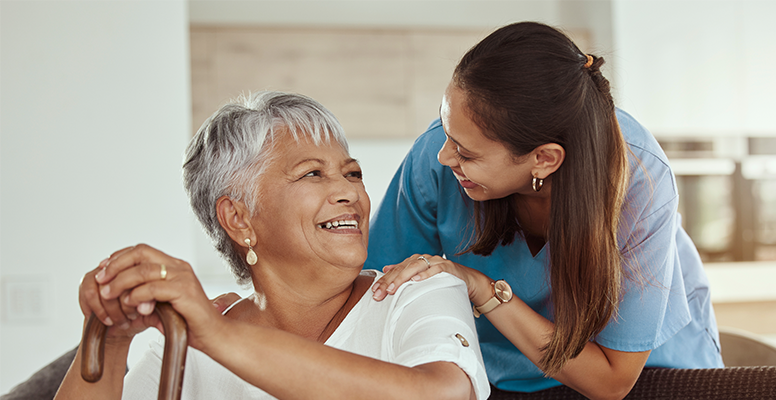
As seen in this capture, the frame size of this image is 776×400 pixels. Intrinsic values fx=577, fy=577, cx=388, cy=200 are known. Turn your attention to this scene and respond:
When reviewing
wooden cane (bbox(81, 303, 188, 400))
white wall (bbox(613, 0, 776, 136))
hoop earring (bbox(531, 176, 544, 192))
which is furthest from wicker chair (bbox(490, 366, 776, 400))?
white wall (bbox(613, 0, 776, 136))

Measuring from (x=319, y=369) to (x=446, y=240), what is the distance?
772mm

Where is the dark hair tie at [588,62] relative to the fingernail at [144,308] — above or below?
above

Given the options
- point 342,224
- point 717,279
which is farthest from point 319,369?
point 717,279

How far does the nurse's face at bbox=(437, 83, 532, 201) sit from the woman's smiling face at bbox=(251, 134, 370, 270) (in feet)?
0.69

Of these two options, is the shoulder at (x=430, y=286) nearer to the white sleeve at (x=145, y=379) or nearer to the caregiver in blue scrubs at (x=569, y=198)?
the caregiver in blue scrubs at (x=569, y=198)

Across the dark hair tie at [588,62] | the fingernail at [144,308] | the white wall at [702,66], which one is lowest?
the fingernail at [144,308]

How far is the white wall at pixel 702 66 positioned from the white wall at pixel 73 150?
2.60 meters

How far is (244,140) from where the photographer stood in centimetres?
106

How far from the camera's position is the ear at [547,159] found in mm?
1058


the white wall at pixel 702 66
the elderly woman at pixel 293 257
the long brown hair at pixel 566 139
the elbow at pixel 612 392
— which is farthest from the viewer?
the white wall at pixel 702 66

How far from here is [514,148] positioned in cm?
106

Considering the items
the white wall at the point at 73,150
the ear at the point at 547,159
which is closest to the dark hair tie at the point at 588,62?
the ear at the point at 547,159

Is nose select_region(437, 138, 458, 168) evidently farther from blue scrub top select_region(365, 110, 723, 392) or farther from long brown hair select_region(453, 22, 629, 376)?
blue scrub top select_region(365, 110, 723, 392)

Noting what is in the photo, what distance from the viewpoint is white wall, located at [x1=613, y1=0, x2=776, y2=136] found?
11.2ft
